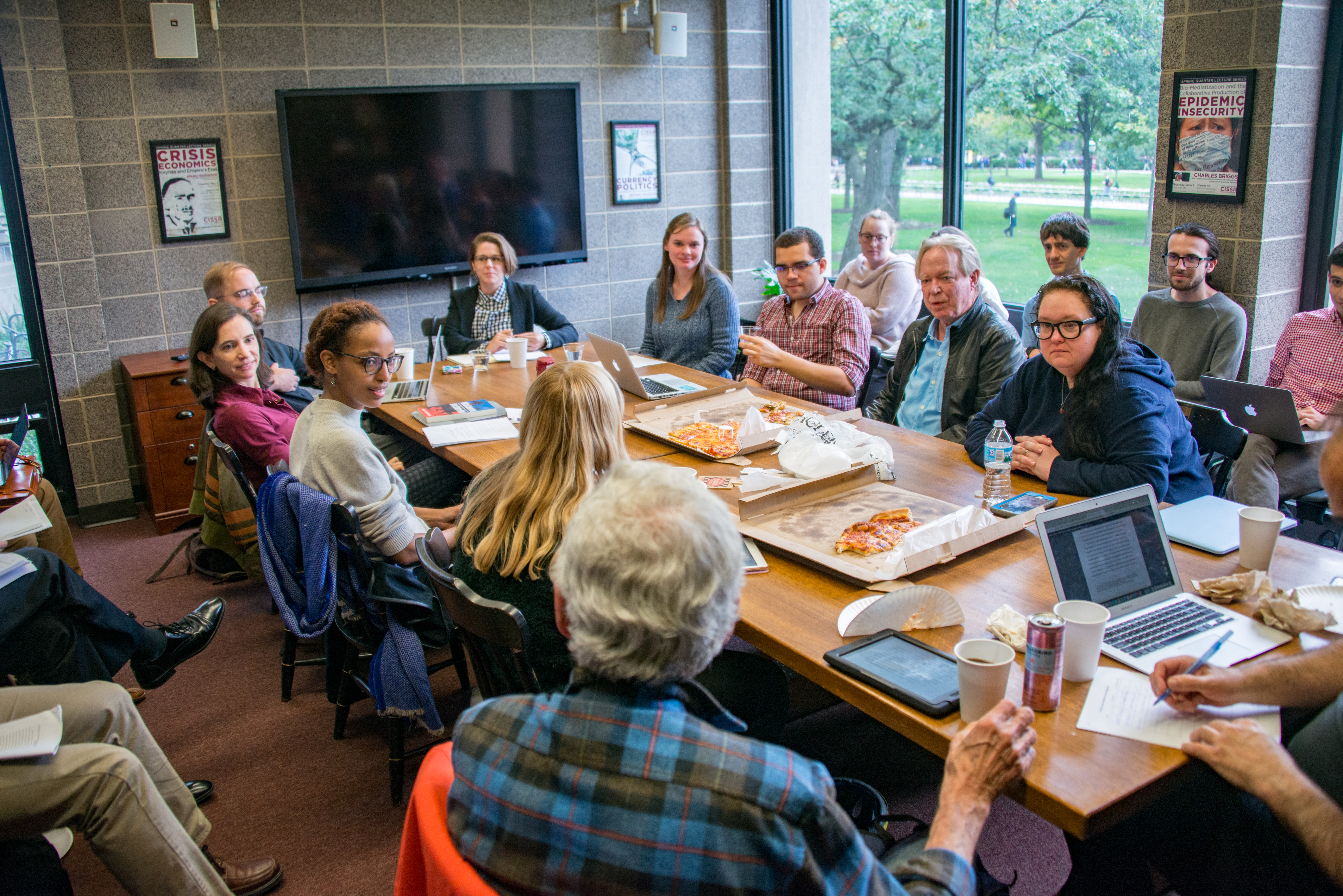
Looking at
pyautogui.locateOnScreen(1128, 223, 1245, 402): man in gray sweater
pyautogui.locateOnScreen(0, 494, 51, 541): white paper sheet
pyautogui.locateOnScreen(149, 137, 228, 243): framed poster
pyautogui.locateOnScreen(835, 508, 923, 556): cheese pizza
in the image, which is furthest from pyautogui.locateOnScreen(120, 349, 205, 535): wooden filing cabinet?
pyautogui.locateOnScreen(1128, 223, 1245, 402): man in gray sweater

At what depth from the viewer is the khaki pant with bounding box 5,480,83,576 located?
133 inches

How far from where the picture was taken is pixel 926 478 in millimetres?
2502

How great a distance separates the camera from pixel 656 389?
3623 millimetres

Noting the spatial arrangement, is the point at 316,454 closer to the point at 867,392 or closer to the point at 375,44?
the point at 867,392

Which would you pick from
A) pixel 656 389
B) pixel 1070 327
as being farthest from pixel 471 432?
pixel 1070 327

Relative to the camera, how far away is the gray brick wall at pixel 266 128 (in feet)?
14.8

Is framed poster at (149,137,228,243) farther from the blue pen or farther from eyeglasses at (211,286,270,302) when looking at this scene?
the blue pen

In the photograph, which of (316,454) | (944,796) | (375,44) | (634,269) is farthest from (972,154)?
(944,796)

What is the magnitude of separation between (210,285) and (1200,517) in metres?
3.76

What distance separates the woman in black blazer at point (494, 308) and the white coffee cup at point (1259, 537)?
3.35 metres

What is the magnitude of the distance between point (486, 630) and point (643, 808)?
2.55 ft

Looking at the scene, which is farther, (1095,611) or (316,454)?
(316,454)

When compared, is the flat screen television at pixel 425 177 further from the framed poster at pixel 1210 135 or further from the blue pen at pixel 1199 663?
the blue pen at pixel 1199 663

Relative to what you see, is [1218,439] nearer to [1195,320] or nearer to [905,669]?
[1195,320]
